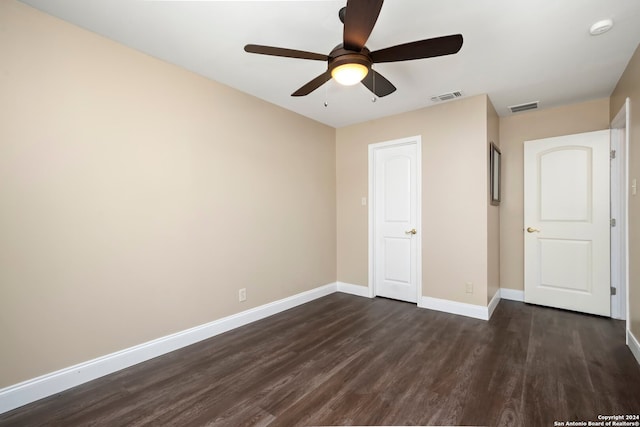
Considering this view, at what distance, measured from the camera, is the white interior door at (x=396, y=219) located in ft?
12.7

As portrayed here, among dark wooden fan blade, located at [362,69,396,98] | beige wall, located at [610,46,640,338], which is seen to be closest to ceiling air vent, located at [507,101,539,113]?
beige wall, located at [610,46,640,338]

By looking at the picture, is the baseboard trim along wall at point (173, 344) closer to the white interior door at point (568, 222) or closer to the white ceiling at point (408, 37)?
the white interior door at point (568, 222)

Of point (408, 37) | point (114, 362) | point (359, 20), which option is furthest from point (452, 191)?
point (114, 362)

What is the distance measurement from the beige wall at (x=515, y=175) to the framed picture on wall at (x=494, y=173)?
223mm

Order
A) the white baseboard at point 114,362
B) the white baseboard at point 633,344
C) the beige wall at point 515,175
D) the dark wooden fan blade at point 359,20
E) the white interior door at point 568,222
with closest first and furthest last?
the dark wooden fan blade at point 359,20 < the white baseboard at point 114,362 < the white baseboard at point 633,344 < the white interior door at point 568,222 < the beige wall at point 515,175

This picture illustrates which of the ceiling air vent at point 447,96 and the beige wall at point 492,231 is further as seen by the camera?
the beige wall at point 492,231

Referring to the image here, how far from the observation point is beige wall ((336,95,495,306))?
329cm

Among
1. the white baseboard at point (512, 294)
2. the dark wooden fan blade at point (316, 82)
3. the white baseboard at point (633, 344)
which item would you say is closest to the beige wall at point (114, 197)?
the dark wooden fan blade at point (316, 82)

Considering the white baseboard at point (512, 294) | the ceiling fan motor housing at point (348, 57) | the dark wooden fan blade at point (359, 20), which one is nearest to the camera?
the dark wooden fan blade at point (359, 20)

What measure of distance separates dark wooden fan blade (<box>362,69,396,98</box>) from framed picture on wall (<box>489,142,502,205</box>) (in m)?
1.91

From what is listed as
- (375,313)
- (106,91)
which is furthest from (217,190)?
(375,313)

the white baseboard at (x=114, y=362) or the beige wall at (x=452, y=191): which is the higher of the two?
the beige wall at (x=452, y=191)

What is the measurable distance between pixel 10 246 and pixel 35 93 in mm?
999

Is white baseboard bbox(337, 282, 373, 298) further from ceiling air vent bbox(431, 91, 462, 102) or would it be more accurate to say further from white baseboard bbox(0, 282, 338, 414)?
ceiling air vent bbox(431, 91, 462, 102)
